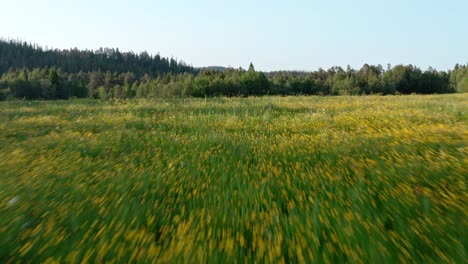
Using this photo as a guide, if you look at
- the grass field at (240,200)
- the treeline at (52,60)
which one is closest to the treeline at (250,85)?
the grass field at (240,200)

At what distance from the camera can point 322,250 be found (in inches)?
97.0

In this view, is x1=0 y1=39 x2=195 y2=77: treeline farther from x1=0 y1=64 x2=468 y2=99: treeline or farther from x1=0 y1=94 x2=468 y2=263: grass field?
x1=0 y1=94 x2=468 y2=263: grass field

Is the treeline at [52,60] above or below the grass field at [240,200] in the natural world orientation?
above

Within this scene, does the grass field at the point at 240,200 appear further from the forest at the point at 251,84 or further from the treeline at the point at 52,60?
the treeline at the point at 52,60

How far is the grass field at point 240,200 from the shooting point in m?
2.45

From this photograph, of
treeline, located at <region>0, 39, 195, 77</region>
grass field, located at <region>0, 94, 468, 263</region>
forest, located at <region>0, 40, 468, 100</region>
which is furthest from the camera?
treeline, located at <region>0, 39, 195, 77</region>

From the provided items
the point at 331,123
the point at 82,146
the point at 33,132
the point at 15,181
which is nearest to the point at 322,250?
the point at 15,181

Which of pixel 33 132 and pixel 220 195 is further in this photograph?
pixel 33 132

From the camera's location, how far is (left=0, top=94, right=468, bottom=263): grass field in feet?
8.03

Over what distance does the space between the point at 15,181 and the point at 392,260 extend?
4.07 m

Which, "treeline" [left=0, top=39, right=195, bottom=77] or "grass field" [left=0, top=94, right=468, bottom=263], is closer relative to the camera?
"grass field" [left=0, top=94, right=468, bottom=263]

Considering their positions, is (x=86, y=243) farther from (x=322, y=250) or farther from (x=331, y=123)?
(x=331, y=123)

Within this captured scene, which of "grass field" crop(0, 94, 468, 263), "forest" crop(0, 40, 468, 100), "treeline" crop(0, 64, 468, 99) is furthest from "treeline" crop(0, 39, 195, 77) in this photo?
"grass field" crop(0, 94, 468, 263)

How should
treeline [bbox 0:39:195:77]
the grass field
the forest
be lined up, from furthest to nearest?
1. treeline [bbox 0:39:195:77]
2. the forest
3. the grass field
